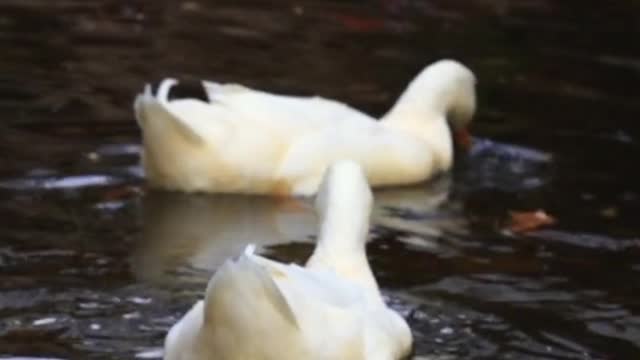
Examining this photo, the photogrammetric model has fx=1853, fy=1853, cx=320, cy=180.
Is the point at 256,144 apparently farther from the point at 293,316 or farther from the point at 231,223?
the point at 293,316

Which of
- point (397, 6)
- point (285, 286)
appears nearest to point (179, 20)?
point (397, 6)

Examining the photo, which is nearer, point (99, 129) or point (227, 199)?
point (227, 199)

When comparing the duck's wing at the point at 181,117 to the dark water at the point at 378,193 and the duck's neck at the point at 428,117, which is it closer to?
the dark water at the point at 378,193

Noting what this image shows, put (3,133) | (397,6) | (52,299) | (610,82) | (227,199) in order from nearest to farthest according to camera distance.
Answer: (52,299)
(227,199)
(3,133)
(610,82)
(397,6)

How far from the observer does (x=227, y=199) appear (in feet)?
22.2

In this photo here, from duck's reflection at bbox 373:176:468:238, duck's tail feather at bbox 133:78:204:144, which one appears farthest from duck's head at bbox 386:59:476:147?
duck's tail feather at bbox 133:78:204:144

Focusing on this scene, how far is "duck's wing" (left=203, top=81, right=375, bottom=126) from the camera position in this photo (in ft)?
22.5

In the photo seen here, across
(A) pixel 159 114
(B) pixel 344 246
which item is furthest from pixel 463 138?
(B) pixel 344 246

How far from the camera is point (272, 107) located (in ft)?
22.7

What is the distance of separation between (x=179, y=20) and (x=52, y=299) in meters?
4.97

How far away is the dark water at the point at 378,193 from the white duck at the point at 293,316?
0.30m

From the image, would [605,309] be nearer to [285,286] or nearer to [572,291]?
[572,291]

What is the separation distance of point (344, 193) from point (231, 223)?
45.7 inches

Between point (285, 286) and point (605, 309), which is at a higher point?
point (285, 286)
